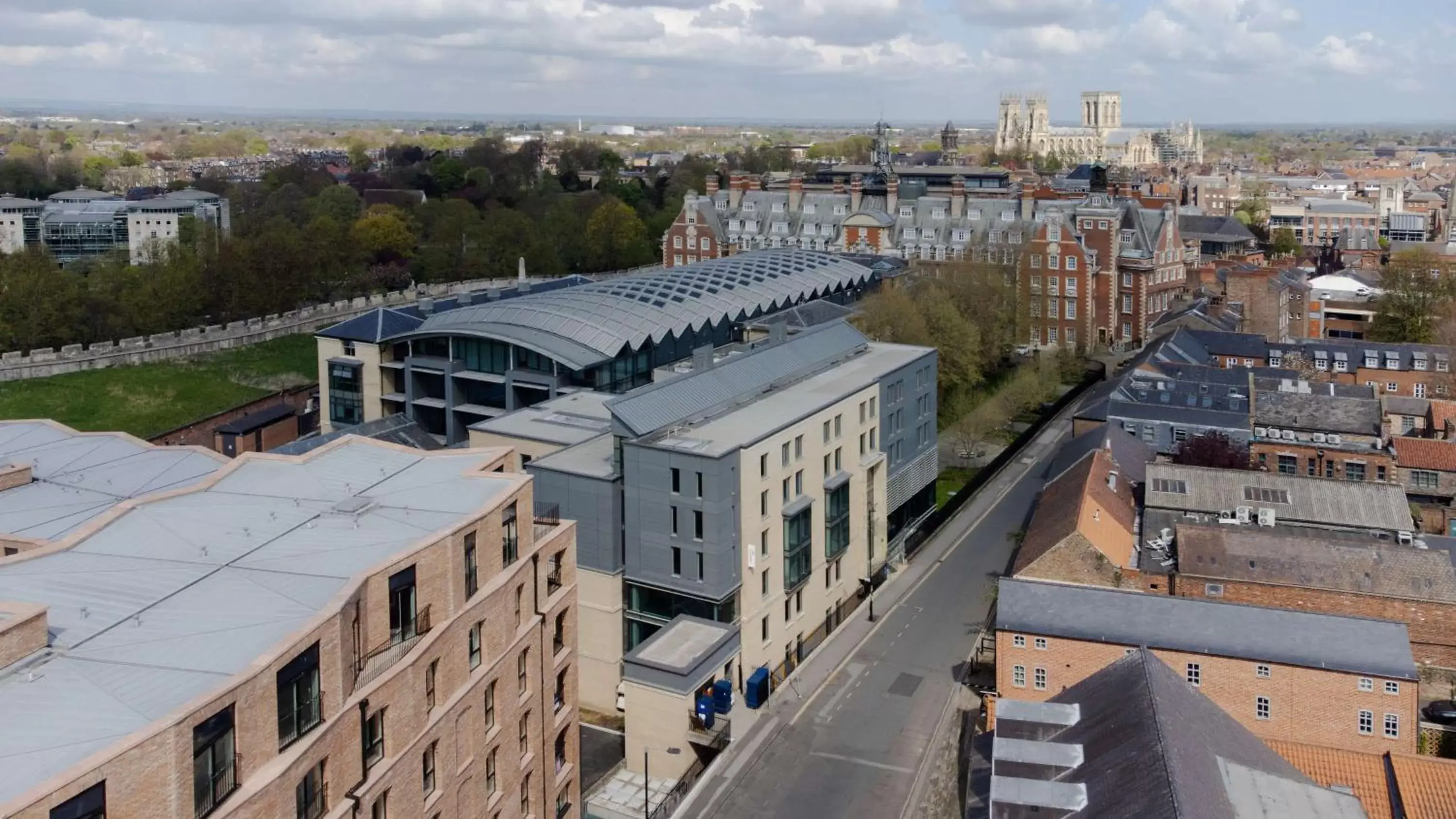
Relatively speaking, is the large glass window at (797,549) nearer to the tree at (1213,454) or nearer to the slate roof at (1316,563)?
the slate roof at (1316,563)

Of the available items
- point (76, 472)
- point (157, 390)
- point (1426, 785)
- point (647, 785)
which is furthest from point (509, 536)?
point (157, 390)

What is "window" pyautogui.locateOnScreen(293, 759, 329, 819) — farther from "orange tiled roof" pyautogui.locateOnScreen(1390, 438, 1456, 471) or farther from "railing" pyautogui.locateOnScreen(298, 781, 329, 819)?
"orange tiled roof" pyautogui.locateOnScreen(1390, 438, 1456, 471)

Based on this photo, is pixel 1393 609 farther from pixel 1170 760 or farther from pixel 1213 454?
pixel 1170 760

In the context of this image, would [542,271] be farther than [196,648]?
Yes

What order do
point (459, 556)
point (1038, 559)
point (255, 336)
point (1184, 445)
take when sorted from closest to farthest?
point (459, 556) < point (1038, 559) < point (1184, 445) < point (255, 336)

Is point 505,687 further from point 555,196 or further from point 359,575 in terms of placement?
point 555,196

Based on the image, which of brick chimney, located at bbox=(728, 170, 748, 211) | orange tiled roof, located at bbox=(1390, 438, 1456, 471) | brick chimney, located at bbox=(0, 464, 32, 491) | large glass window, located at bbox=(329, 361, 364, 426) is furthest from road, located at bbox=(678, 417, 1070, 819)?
brick chimney, located at bbox=(728, 170, 748, 211)

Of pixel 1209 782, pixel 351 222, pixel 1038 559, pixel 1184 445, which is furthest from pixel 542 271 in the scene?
pixel 1209 782
